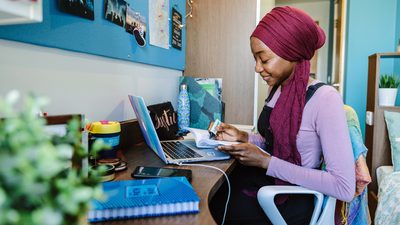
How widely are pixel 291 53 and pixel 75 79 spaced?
2.48ft

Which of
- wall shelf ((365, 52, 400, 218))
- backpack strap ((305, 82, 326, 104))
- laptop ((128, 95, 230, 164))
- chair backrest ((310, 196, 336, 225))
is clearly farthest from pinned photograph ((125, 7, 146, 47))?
wall shelf ((365, 52, 400, 218))

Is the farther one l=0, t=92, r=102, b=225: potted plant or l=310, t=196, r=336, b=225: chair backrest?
l=310, t=196, r=336, b=225: chair backrest

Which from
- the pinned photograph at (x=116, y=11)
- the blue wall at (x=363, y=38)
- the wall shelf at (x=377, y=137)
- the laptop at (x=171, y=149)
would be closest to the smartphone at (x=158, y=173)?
the laptop at (x=171, y=149)

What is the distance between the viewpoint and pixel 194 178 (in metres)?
0.82

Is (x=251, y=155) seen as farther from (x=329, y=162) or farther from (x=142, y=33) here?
(x=142, y=33)

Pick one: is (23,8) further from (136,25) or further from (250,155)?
(136,25)

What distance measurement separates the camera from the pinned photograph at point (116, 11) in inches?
44.0

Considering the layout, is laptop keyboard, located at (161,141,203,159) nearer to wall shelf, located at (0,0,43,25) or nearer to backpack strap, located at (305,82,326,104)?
backpack strap, located at (305,82,326,104)

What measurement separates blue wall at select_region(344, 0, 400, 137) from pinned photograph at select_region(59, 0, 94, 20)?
262 cm

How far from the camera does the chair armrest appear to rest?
3.10 feet

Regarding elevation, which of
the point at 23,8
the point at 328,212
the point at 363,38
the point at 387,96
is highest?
the point at 363,38

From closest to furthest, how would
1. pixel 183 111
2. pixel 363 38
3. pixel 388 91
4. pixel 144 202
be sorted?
pixel 144 202, pixel 183 111, pixel 388 91, pixel 363 38

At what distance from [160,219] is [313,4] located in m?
5.14

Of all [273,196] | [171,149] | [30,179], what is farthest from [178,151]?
[30,179]
